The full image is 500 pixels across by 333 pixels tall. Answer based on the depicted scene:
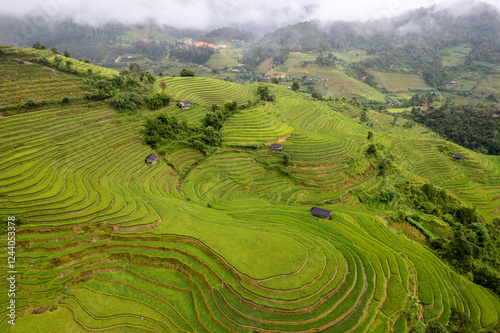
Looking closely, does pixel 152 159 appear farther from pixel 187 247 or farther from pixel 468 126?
pixel 468 126

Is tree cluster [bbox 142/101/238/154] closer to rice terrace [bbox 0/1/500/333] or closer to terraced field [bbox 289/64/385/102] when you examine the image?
rice terrace [bbox 0/1/500/333]

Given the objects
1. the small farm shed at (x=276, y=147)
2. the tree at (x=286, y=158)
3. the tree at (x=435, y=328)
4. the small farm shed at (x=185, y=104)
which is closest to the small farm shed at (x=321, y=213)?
the tree at (x=435, y=328)

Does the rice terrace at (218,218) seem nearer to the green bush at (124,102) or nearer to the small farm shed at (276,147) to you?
the small farm shed at (276,147)

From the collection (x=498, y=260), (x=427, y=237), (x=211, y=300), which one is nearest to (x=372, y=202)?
(x=427, y=237)

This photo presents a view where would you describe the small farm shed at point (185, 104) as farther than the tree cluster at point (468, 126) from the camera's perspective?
No

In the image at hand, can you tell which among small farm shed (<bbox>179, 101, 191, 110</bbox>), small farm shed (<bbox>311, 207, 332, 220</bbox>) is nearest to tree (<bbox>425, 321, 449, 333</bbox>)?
small farm shed (<bbox>311, 207, 332, 220</bbox>)

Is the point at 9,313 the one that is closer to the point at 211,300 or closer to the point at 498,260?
the point at 211,300
